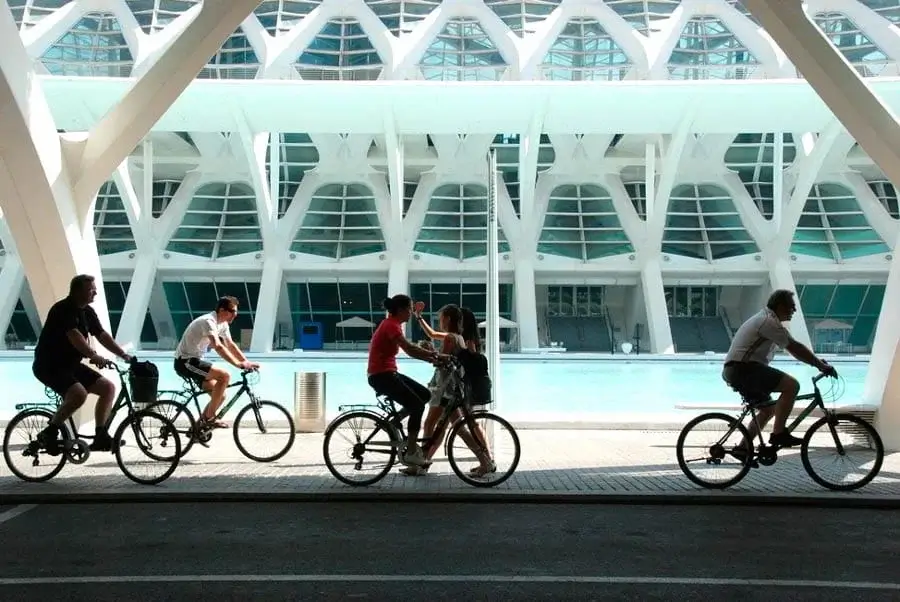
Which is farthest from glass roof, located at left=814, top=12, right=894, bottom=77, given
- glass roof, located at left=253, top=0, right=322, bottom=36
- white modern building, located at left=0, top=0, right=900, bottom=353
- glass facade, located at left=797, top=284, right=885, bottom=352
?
glass roof, located at left=253, top=0, right=322, bottom=36

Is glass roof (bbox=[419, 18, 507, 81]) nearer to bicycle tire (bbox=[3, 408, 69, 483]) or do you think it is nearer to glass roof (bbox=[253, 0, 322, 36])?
glass roof (bbox=[253, 0, 322, 36])

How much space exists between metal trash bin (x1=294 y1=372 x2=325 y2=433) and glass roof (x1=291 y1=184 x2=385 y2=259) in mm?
26469

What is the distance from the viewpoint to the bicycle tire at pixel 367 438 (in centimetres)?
695

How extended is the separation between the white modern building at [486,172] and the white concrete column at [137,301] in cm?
9

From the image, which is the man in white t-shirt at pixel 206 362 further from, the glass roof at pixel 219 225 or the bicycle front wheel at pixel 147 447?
the glass roof at pixel 219 225

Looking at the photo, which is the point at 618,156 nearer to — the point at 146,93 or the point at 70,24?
the point at 70,24

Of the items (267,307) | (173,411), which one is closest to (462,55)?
(267,307)

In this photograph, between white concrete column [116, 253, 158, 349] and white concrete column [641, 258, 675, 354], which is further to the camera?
white concrete column [641, 258, 675, 354]

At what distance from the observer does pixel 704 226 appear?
38.4 m

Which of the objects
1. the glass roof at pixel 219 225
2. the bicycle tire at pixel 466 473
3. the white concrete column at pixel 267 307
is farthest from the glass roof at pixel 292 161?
the bicycle tire at pixel 466 473

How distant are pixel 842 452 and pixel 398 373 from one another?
11.0 feet

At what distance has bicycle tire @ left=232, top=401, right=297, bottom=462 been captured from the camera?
8.16 m

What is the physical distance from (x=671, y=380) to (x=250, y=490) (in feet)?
57.0

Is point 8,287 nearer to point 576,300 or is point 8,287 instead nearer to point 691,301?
point 576,300
